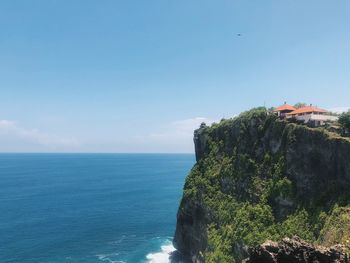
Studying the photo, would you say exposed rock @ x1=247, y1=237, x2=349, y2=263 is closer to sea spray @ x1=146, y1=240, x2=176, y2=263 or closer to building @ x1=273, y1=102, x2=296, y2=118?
building @ x1=273, y1=102, x2=296, y2=118

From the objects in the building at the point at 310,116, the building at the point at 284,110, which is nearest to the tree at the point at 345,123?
the building at the point at 310,116

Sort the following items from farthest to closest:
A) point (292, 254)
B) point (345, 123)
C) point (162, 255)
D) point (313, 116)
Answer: point (162, 255)
point (313, 116)
point (345, 123)
point (292, 254)

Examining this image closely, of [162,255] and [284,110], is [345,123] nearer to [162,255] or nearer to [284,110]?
[284,110]

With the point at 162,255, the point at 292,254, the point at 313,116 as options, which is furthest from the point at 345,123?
the point at 162,255

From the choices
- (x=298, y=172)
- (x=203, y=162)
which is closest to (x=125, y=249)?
(x=203, y=162)

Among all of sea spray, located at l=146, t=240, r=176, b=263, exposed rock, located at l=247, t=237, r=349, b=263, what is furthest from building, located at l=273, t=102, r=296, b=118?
exposed rock, located at l=247, t=237, r=349, b=263

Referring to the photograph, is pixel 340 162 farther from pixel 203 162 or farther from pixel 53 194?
pixel 53 194
